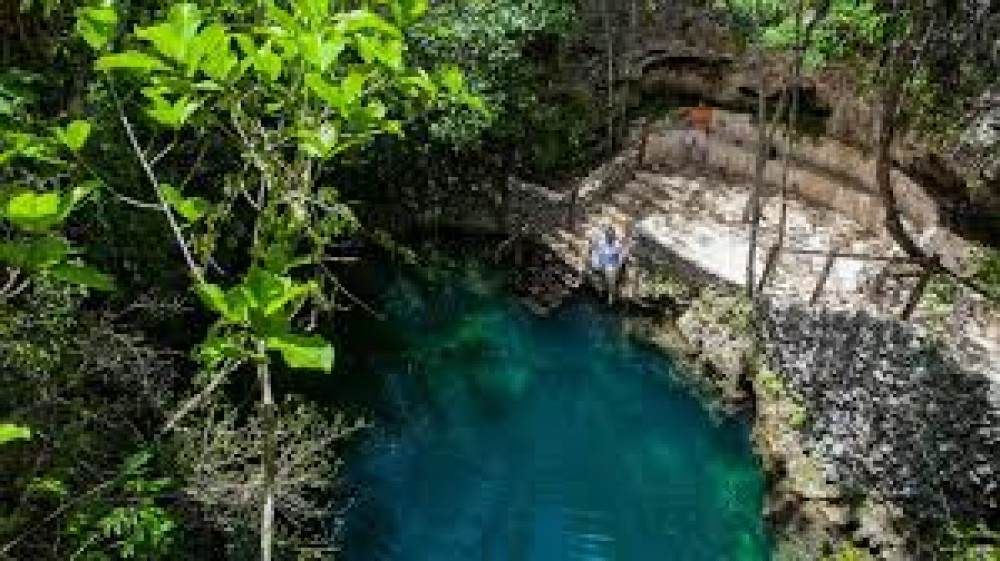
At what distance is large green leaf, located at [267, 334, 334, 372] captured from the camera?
3.44 metres

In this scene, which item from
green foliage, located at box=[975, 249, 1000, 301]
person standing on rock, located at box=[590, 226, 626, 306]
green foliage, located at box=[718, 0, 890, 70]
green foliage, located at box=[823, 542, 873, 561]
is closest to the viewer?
green foliage, located at box=[823, 542, 873, 561]

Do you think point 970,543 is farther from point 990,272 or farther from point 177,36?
point 177,36

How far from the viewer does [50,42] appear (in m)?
9.19

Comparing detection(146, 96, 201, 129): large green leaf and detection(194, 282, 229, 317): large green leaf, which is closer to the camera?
detection(194, 282, 229, 317): large green leaf

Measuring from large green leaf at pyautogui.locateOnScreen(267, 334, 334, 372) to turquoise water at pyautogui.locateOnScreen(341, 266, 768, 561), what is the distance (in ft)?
36.2

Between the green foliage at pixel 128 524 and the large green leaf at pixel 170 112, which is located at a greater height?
the large green leaf at pixel 170 112

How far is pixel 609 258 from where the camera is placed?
17.7 m

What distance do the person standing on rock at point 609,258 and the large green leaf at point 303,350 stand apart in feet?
47.2

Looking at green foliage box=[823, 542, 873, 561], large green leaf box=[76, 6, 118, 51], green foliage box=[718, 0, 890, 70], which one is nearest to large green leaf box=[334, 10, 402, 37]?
large green leaf box=[76, 6, 118, 51]

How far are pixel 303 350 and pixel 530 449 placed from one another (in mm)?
13259

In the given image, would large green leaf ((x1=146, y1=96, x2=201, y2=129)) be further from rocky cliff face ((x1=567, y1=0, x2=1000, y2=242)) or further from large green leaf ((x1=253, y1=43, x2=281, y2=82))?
rocky cliff face ((x1=567, y1=0, x2=1000, y2=242))

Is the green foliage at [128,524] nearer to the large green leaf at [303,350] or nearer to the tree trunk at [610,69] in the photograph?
the large green leaf at [303,350]

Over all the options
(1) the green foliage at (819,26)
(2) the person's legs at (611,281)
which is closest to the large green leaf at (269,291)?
(1) the green foliage at (819,26)

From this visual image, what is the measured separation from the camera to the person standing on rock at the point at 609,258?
58.1ft
